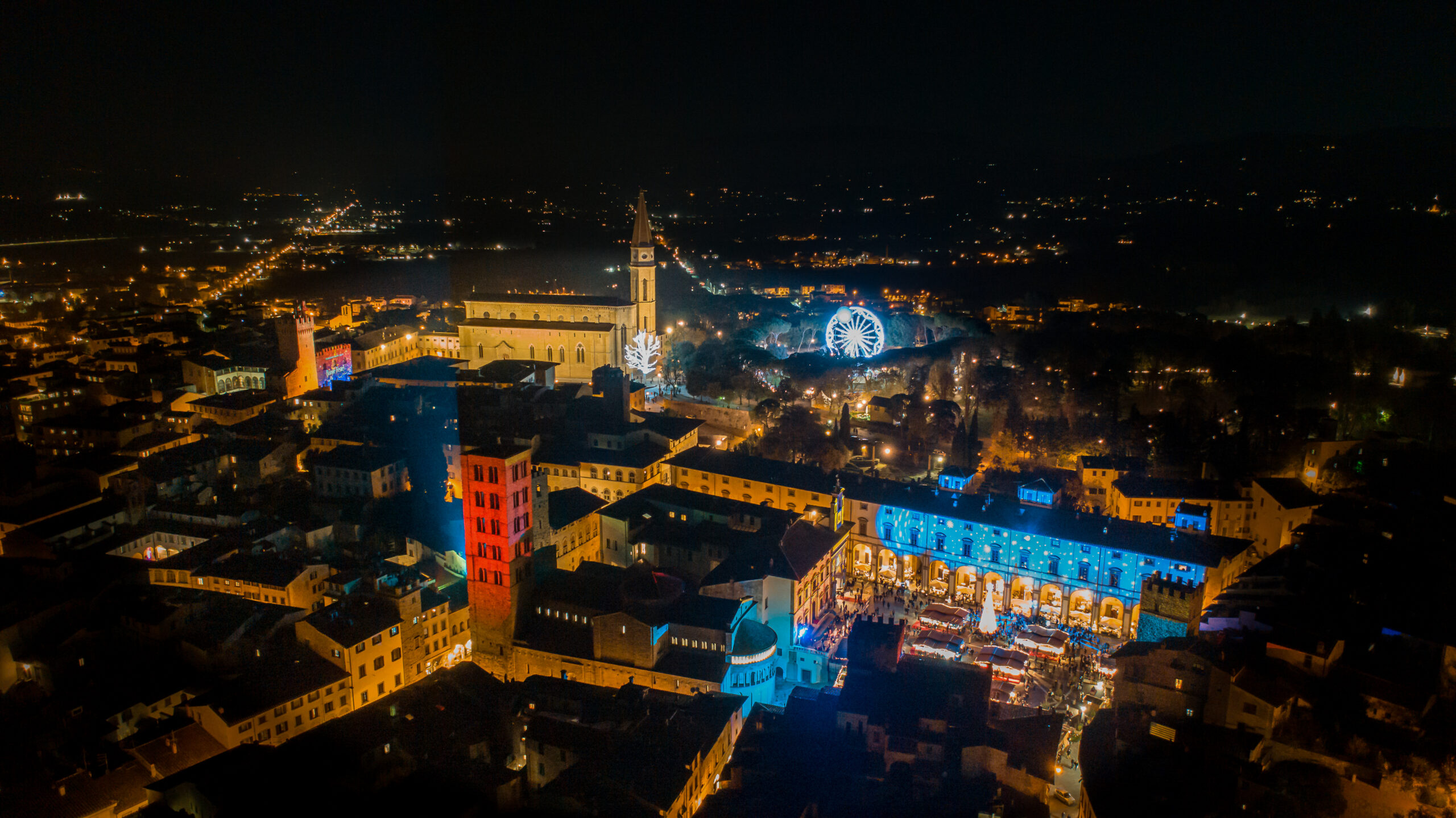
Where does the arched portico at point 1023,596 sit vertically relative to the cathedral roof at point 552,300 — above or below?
below

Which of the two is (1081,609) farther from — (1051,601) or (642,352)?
(642,352)

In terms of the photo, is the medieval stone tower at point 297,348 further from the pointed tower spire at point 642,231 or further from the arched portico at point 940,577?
the arched portico at point 940,577

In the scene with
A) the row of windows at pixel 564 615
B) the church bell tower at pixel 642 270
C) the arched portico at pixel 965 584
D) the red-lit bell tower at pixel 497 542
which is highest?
the church bell tower at pixel 642 270

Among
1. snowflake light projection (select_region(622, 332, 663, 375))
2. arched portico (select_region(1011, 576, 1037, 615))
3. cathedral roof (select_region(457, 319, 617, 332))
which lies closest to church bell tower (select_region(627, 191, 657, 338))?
snowflake light projection (select_region(622, 332, 663, 375))

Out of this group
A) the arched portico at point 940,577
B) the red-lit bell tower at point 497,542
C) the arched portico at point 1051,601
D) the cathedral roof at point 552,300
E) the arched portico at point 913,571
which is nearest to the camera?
the red-lit bell tower at point 497,542

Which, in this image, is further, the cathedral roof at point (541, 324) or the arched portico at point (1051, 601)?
the cathedral roof at point (541, 324)

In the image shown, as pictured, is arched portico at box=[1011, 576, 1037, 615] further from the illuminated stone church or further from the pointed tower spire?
the pointed tower spire

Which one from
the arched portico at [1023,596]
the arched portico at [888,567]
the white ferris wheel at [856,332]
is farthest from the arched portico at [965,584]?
the white ferris wheel at [856,332]
